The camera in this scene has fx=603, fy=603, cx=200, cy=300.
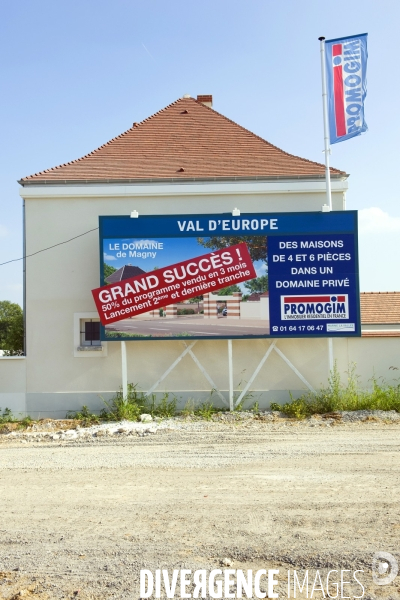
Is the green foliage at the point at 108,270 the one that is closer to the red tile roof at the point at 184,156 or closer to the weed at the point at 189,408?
the red tile roof at the point at 184,156

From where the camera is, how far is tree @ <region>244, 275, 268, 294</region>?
14.0 m

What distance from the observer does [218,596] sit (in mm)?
4914

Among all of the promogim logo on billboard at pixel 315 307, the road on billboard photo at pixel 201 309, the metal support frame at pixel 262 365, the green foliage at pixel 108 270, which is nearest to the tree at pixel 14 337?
the green foliage at pixel 108 270

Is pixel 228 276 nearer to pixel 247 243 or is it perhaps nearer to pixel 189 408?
pixel 247 243

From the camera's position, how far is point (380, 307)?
20.5 m

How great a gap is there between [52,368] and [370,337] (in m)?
7.86

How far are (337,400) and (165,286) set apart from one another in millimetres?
4845

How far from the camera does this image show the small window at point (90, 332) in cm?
1498

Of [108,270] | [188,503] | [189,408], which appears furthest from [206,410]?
[188,503]

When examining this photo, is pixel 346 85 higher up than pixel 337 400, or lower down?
higher up

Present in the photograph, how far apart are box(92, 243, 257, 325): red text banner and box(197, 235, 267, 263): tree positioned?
33 centimetres

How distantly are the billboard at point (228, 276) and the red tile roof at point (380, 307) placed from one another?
18.3 feet

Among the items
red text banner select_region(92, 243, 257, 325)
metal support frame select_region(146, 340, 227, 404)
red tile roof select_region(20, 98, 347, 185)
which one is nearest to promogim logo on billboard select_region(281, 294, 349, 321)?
red text banner select_region(92, 243, 257, 325)

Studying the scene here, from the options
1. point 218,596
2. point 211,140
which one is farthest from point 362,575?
point 211,140
